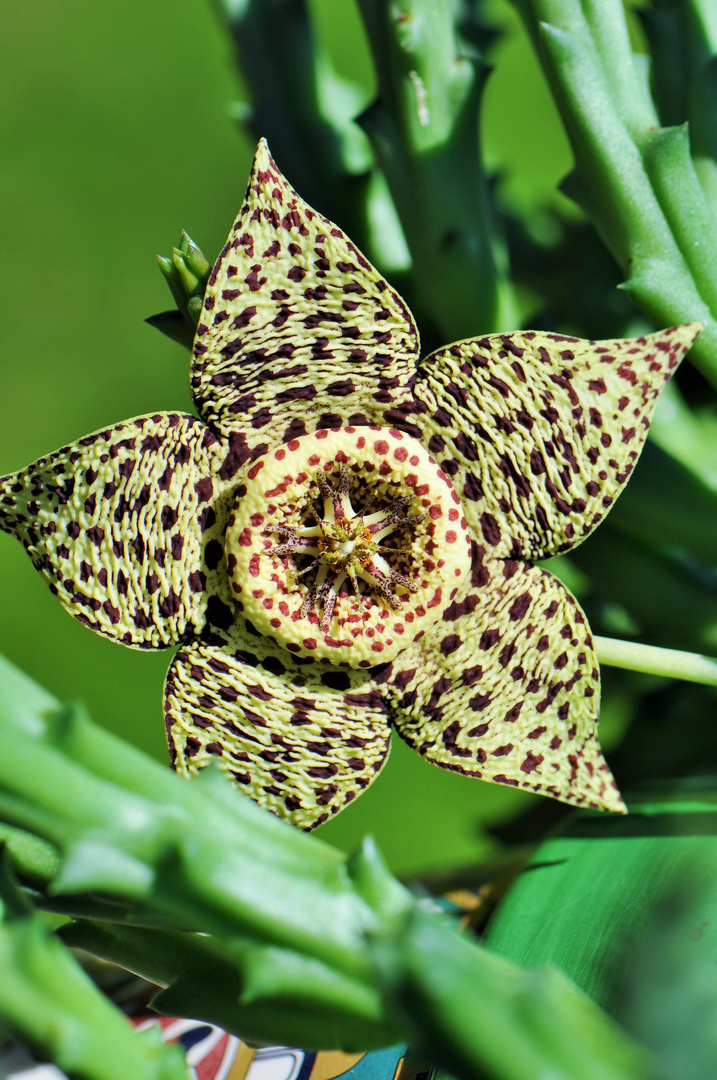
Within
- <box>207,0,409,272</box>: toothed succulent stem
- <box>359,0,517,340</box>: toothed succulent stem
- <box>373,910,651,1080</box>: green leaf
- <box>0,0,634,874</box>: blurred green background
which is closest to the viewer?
<box>373,910,651,1080</box>: green leaf

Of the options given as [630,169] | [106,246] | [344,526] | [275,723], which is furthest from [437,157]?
[106,246]

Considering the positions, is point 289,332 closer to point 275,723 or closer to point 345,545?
point 345,545

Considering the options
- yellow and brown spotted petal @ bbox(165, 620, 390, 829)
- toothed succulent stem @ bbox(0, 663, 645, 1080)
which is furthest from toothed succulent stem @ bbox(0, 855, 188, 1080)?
yellow and brown spotted petal @ bbox(165, 620, 390, 829)

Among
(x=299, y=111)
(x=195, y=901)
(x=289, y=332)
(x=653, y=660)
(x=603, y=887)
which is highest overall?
(x=299, y=111)

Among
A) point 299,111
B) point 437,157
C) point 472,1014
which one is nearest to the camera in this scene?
point 472,1014

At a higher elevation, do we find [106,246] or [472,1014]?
[106,246]

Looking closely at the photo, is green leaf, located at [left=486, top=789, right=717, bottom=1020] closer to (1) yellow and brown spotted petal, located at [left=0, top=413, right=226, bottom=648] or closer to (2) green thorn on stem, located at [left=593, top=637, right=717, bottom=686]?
(2) green thorn on stem, located at [left=593, top=637, right=717, bottom=686]
